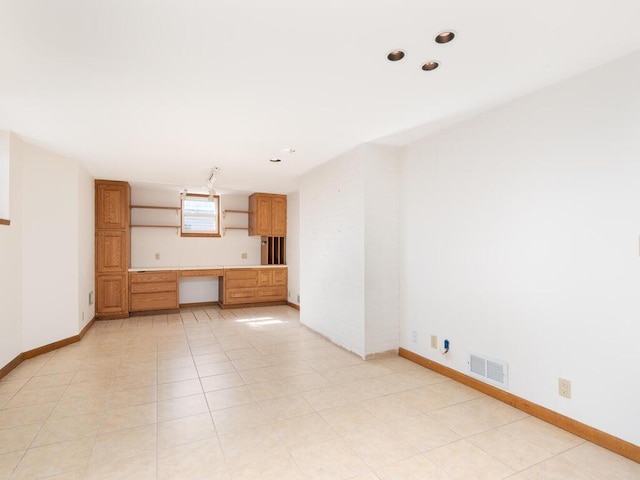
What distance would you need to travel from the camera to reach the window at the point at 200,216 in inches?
271

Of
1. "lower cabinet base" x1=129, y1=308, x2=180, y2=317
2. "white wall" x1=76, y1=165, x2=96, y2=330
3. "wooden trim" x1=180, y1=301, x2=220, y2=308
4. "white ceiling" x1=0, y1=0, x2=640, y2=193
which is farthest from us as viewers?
"wooden trim" x1=180, y1=301, x2=220, y2=308

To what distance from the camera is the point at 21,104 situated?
2.61 m

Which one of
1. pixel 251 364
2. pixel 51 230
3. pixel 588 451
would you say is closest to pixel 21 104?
pixel 51 230

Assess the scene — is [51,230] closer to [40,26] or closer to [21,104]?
[21,104]

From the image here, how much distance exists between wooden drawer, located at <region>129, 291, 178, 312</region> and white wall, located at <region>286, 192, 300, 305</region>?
2209mm

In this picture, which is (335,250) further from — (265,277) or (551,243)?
(265,277)

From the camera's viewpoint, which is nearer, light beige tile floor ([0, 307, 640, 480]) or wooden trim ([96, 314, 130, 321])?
light beige tile floor ([0, 307, 640, 480])

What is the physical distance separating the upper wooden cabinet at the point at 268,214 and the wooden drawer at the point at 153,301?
2.03m

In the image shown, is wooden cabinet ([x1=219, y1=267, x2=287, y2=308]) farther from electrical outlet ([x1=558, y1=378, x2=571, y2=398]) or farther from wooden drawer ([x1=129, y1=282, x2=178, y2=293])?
electrical outlet ([x1=558, y1=378, x2=571, y2=398])

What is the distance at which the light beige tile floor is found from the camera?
1.91 m

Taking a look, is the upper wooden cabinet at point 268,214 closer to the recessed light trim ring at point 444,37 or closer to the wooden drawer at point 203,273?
the wooden drawer at point 203,273

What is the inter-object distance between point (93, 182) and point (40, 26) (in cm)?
434

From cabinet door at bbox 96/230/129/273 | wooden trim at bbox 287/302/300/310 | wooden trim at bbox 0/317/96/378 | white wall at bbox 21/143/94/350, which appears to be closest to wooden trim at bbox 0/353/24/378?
wooden trim at bbox 0/317/96/378

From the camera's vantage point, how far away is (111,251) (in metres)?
5.58
